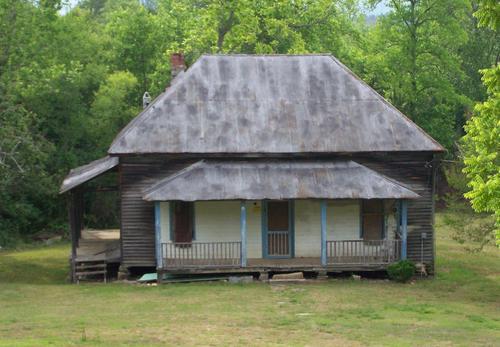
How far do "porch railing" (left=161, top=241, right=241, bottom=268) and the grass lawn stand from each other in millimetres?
943

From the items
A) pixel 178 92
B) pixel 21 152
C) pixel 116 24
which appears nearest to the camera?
pixel 178 92

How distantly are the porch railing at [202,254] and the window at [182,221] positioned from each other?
0.31 metres

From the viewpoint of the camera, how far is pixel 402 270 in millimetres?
23625

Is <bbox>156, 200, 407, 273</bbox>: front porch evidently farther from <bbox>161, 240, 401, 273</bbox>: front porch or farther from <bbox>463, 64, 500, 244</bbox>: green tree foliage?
<bbox>463, 64, 500, 244</bbox>: green tree foliage

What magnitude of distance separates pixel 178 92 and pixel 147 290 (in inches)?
285

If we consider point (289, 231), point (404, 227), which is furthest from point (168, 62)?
point (404, 227)

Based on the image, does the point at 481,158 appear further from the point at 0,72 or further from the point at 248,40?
the point at 248,40

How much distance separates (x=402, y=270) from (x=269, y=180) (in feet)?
16.4

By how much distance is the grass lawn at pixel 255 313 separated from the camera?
15.2m

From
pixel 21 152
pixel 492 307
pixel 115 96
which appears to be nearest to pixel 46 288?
pixel 21 152

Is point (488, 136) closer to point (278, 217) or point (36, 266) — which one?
point (278, 217)

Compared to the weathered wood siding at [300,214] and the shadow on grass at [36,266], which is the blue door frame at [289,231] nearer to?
the weathered wood siding at [300,214]

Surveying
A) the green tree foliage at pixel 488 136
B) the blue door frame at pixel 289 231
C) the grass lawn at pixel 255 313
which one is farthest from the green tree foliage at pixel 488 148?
the blue door frame at pixel 289 231

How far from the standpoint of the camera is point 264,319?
1764 cm
